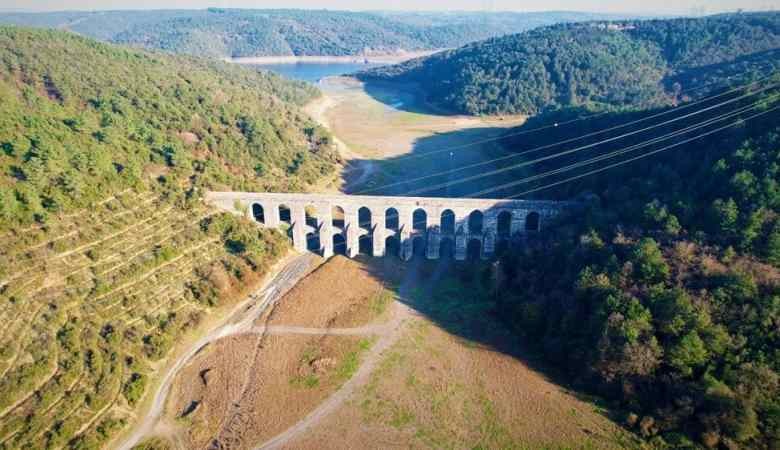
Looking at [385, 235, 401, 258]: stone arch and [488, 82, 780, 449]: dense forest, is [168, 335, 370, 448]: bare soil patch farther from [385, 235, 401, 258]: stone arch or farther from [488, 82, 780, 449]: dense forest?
[488, 82, 780, 449]: dense forest

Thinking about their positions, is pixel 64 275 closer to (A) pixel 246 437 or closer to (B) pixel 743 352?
(A) pixel 246 437

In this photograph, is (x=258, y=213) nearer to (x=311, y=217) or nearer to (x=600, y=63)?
(x=311, y=217)

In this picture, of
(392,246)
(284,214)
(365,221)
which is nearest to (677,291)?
(392,246)

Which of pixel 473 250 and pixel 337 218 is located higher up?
pixel 337 218

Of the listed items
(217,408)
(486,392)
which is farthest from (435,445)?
(217,408)

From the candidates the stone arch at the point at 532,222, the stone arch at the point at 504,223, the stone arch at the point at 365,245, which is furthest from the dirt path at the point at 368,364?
the stone arch at the point at 532,222

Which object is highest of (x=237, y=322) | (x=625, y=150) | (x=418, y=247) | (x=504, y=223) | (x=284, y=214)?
(x=625, y=150)

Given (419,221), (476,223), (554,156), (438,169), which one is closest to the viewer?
A: (476,223)

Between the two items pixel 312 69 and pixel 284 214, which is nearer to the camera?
pixel 284 214
